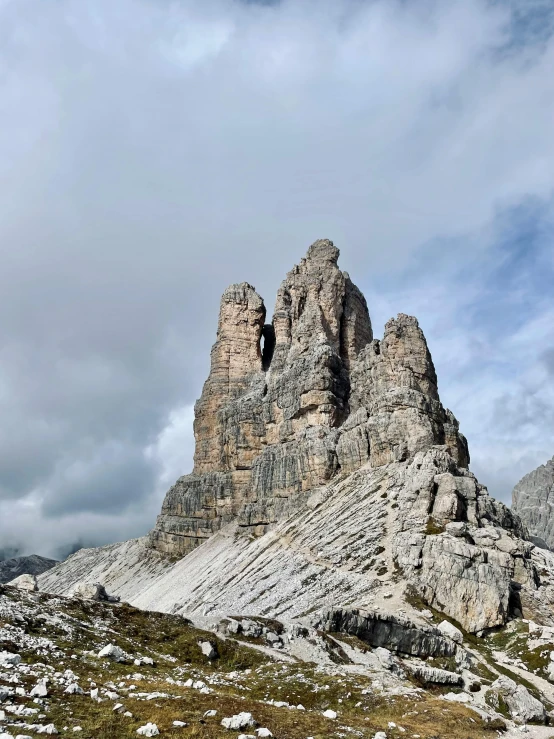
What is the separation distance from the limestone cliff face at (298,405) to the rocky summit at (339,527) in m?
0.43

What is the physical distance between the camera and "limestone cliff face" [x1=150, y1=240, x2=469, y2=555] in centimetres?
11875

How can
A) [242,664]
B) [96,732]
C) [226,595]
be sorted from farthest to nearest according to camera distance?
[226,595] < [242,664] < [96,732]

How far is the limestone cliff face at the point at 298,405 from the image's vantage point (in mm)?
118750

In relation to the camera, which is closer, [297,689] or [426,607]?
[297,689]

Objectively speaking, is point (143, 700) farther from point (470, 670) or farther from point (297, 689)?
point (470, 670)

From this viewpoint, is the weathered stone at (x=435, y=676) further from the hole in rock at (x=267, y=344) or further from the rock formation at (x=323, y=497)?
the hole in rock at (x=267, y=344)

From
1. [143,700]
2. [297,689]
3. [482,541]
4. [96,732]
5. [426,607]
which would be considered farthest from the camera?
[482,541]

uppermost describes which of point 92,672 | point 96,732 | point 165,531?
point 165,531

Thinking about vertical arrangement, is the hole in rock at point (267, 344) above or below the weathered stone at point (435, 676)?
above

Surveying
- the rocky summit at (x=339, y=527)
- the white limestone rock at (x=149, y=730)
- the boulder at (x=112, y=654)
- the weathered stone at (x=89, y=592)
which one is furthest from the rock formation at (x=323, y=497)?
the white limestone rock at (x=149, y=730)

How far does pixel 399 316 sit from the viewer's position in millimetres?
134500

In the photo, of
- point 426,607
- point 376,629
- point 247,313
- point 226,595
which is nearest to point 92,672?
point 376,629

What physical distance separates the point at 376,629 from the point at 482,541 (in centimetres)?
2900

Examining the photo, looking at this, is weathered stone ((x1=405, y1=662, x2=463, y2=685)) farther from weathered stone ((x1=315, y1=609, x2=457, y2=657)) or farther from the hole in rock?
the hole in rock
